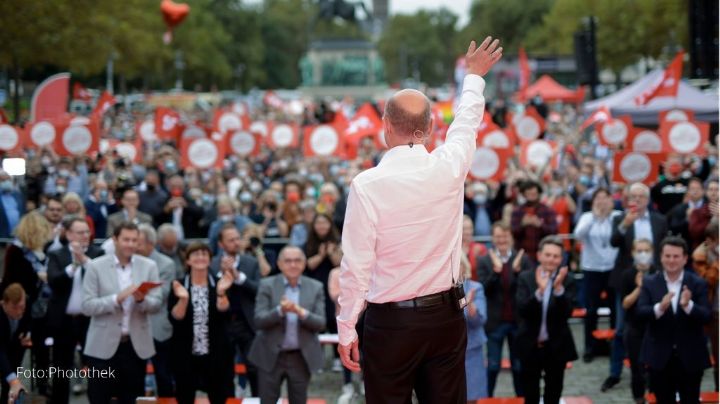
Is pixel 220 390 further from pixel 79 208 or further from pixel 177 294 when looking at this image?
pixel 79 208

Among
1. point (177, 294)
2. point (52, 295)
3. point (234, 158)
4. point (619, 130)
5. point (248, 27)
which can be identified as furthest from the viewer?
point (248, 27)

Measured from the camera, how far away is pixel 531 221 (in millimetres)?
11391

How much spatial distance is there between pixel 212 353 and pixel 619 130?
11427mm

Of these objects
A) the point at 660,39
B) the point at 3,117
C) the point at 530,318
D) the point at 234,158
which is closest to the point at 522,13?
the point at 660,39

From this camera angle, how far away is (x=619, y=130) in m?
17.7

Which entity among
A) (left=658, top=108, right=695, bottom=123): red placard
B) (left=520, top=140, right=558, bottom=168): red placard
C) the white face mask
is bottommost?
the white face mask

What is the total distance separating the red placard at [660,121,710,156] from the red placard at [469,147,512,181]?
226 cm

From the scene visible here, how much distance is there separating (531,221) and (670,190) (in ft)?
9.13

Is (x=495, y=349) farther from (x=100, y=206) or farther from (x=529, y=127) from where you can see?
(x=529, y=127)

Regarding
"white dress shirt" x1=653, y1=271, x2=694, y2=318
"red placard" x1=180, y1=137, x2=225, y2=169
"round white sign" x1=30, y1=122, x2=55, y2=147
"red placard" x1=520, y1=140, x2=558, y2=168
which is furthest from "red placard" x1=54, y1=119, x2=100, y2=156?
"white dress shirt" x1=653, y1=271, x2=694, y2=318

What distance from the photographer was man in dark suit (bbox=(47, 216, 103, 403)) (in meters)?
8.32

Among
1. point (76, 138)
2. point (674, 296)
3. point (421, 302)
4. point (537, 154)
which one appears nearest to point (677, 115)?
point (537, 154)

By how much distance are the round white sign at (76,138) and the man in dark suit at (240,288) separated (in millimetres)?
6738

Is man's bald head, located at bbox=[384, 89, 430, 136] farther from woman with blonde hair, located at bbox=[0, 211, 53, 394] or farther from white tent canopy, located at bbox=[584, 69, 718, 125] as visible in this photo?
white tent canopy, located at bbox=[584, 69, 718, 125]
